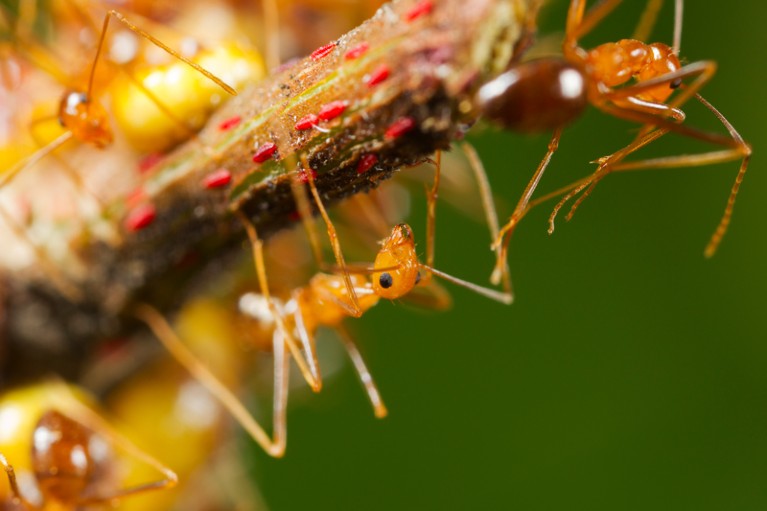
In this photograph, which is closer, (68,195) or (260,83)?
(260,83)

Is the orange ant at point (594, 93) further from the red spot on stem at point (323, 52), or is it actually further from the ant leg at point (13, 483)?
the ant leg at point (13, 483)

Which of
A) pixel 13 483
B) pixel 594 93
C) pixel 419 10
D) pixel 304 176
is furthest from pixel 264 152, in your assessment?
pixel 13 483

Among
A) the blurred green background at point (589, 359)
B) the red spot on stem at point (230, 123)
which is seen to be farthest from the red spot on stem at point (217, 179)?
the blurred green background at point (589, 359)

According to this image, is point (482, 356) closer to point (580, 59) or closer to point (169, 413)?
point (169, 413)

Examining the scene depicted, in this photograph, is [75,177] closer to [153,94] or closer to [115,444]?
[153,94]

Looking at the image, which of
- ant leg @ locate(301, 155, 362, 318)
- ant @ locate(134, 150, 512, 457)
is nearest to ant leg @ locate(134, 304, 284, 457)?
ant @ locate(134, 150, 512, 457)

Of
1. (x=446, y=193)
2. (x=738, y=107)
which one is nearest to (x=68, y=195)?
(x=446, y=193)

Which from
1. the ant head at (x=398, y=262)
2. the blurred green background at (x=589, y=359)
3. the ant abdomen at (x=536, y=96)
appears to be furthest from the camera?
the blurred green background at (x=589, y=359)
